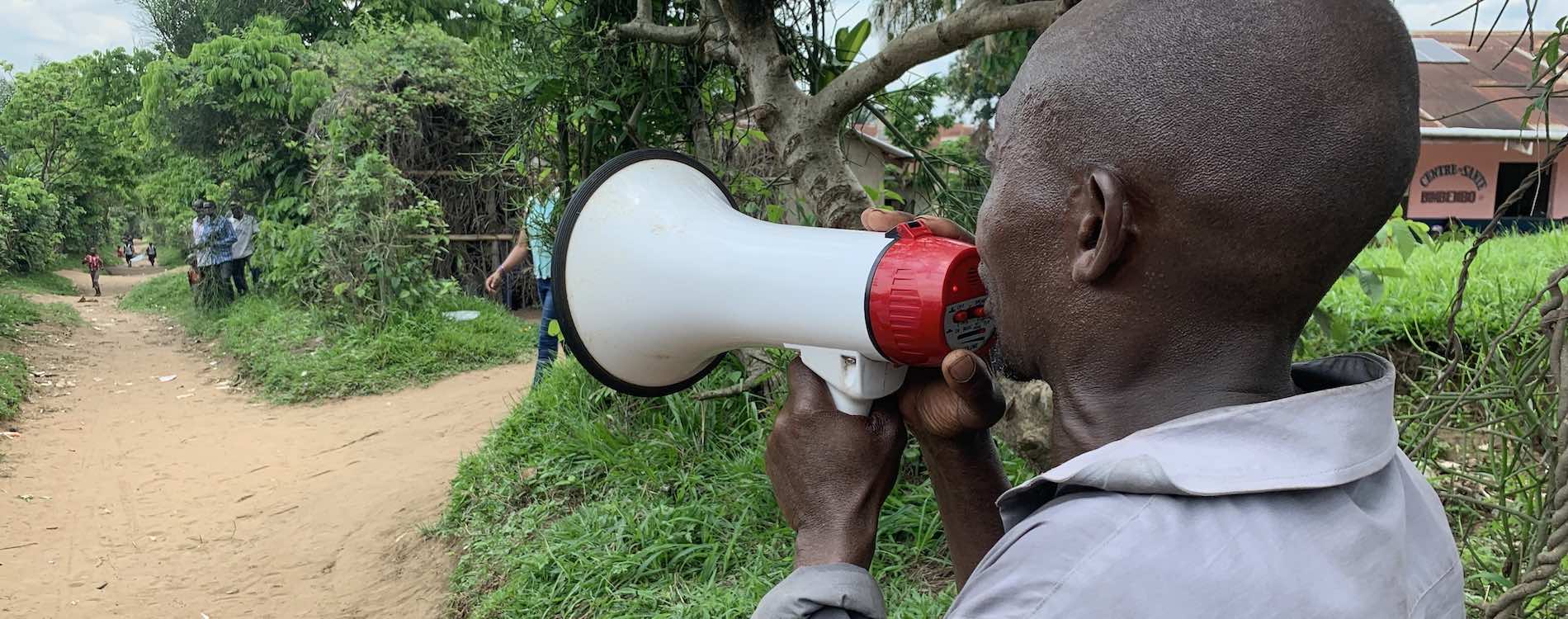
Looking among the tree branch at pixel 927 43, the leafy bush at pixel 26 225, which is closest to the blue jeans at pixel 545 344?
the tree branch at pixel 927 43

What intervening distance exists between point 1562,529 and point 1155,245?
2.53 feet

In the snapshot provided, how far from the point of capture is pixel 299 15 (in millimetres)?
15703

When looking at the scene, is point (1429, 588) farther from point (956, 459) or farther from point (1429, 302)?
point (1429, 302)

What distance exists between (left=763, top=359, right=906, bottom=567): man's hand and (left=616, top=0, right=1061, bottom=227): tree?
4.52 ft

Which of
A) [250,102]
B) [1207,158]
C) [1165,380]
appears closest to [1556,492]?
[1165,380]

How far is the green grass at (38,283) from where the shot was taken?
54.0ft

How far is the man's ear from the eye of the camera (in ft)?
2.62

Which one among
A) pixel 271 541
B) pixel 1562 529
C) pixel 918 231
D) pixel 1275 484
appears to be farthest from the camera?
pixel 271 541

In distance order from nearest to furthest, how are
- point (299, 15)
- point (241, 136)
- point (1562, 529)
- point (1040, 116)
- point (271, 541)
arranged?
point (1040, 116) → point (1562, 529) → point (271, 541) → point (241, 136) → point (299, 15)

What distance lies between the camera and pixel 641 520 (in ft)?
10.8

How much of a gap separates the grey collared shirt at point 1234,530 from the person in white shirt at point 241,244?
12634 mm

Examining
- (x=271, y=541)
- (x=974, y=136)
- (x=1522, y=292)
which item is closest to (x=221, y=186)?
(x=271, y=541)

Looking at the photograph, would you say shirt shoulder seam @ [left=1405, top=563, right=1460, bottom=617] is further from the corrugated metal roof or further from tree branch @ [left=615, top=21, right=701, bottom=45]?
the corrugated metal roof

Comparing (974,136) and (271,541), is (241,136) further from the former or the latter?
(974,136)
